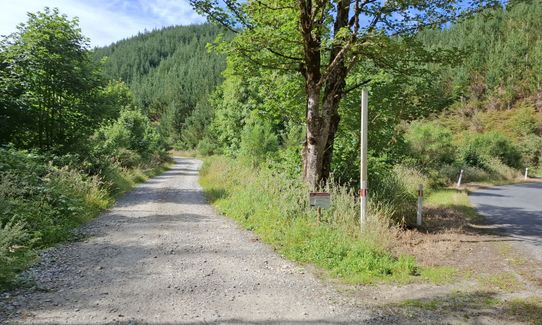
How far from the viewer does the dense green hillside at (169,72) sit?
4183 inches

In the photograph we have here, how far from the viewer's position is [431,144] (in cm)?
2966

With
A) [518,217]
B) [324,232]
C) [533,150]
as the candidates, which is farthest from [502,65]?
[324,232]

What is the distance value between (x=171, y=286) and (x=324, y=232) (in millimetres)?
3253

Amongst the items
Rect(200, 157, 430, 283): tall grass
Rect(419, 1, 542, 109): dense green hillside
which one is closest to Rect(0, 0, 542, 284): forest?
Rect(200, 157, 430, 283): tall grass

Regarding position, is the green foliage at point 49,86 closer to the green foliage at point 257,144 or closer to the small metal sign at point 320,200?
the green foliage at point 257,144

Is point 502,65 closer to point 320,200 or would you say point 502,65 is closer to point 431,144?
point 431,144

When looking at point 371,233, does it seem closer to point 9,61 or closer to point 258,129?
point 9,61

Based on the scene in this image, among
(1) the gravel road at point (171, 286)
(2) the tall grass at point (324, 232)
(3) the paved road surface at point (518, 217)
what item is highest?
(2) the tall grass at point (324, 232)

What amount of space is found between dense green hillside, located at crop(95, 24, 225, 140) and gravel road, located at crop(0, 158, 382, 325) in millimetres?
57711

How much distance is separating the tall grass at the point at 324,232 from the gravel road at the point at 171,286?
0.48 meters

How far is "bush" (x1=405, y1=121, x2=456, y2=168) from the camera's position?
28.7 m

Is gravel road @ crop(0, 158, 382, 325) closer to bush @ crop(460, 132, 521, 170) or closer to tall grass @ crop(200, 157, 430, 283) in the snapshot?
tall grass @ crop(200, 157, 430, 283)

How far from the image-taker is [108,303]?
14.9ft

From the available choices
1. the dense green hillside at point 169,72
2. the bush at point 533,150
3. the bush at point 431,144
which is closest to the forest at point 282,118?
the bush at point 431,144
